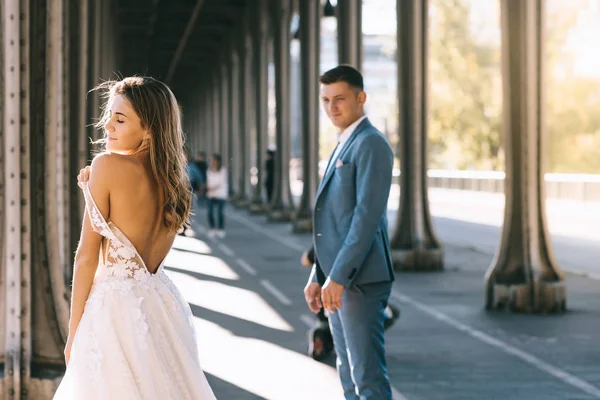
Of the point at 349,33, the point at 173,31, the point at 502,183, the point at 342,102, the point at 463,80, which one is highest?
the point at 173,31

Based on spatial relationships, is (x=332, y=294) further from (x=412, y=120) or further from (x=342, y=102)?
(x=412, y=120)

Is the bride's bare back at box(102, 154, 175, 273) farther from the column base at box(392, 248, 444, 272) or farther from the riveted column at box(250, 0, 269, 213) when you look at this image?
the riveted column at box(250, 0, 269, 213)

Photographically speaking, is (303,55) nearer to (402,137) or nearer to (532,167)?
(402,137)

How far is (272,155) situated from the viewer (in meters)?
38.5

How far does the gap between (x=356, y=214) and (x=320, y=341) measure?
417 cm

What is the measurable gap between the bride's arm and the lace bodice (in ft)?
0.12

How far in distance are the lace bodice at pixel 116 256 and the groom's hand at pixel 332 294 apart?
1.51m

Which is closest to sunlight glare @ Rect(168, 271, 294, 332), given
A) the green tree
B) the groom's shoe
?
the groom's shoe

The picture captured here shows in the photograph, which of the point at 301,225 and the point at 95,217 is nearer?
the point at 95,217

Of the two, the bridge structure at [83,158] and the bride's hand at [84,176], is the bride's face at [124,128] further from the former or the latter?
the bridge structure at [83,158]

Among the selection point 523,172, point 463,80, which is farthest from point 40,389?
point 463,80

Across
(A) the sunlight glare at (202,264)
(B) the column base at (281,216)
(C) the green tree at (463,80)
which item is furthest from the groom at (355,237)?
(C) the green tree at (463,80)

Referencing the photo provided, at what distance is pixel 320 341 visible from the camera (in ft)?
32.5

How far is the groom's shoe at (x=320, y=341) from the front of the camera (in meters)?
9.88
